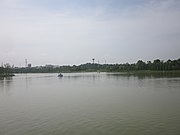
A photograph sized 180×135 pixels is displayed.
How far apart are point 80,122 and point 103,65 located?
175123 millimetres

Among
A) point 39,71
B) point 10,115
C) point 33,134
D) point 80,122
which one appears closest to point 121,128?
point 80,122

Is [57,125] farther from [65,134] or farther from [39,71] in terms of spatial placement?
[39,71]

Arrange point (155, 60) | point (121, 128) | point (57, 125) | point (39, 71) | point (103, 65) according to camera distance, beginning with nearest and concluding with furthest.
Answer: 1. point (121, 128)
2. point (57, 125)
3. point (155, 60)
4. point (39, 71)
5. point (103, 65)

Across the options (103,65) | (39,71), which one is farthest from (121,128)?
(103,65)

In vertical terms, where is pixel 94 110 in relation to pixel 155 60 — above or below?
below

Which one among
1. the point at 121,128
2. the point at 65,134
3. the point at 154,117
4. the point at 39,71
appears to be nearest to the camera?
the point at 65,134

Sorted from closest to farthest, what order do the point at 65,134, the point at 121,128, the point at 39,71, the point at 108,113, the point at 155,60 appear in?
1. the point at 65,134
2. the point at 121,128
3. the point at 108,113
4. the point at 155,60
5. the point at 39,71

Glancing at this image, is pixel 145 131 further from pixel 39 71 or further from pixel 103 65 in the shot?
pixel 103 65

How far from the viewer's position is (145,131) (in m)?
10.2

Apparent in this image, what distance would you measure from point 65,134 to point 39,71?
165 m

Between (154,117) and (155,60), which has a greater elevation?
(155,60)

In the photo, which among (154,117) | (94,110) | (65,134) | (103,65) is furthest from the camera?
(103,65)

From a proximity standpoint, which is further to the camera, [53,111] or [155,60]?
[155,60]

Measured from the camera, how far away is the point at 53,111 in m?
15.6
